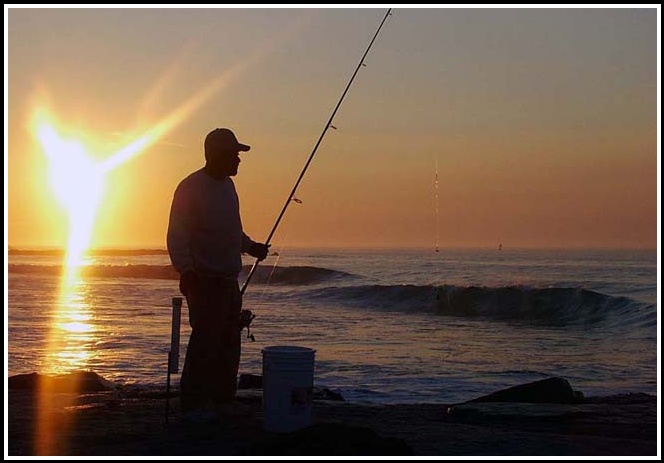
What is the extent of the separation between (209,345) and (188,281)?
40 centimetres

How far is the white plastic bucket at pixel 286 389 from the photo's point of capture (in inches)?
187

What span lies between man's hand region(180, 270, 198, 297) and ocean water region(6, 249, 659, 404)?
3.72 m

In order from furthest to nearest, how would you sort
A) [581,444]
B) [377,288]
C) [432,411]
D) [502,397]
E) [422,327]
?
1. [377,288]
2. [422,327]
3. [502,397]
4. [432,411]
5. [581,444]

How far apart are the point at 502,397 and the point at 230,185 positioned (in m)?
3.23

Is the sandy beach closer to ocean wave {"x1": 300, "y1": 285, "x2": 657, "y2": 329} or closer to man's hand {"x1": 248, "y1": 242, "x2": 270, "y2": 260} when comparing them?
man's hand {"x1": 248, "y1": 242, "x2": 270, "y2": 260}

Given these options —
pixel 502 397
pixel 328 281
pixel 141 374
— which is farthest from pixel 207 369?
pixel 328 281

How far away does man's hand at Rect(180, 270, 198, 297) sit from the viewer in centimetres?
475

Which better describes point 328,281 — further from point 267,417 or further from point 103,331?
point 267,417

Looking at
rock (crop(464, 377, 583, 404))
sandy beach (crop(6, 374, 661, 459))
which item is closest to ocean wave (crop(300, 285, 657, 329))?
rock (crop(464, 377, 583, 404))

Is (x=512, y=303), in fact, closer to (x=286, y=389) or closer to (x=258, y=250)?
(x=258, y=250)

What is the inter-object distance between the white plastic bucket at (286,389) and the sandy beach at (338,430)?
0.12 metres

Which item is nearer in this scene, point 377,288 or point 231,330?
point 231,330

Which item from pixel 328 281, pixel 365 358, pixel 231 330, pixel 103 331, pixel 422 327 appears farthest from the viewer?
pixel 328 281

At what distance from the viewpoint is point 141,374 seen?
9.94m
